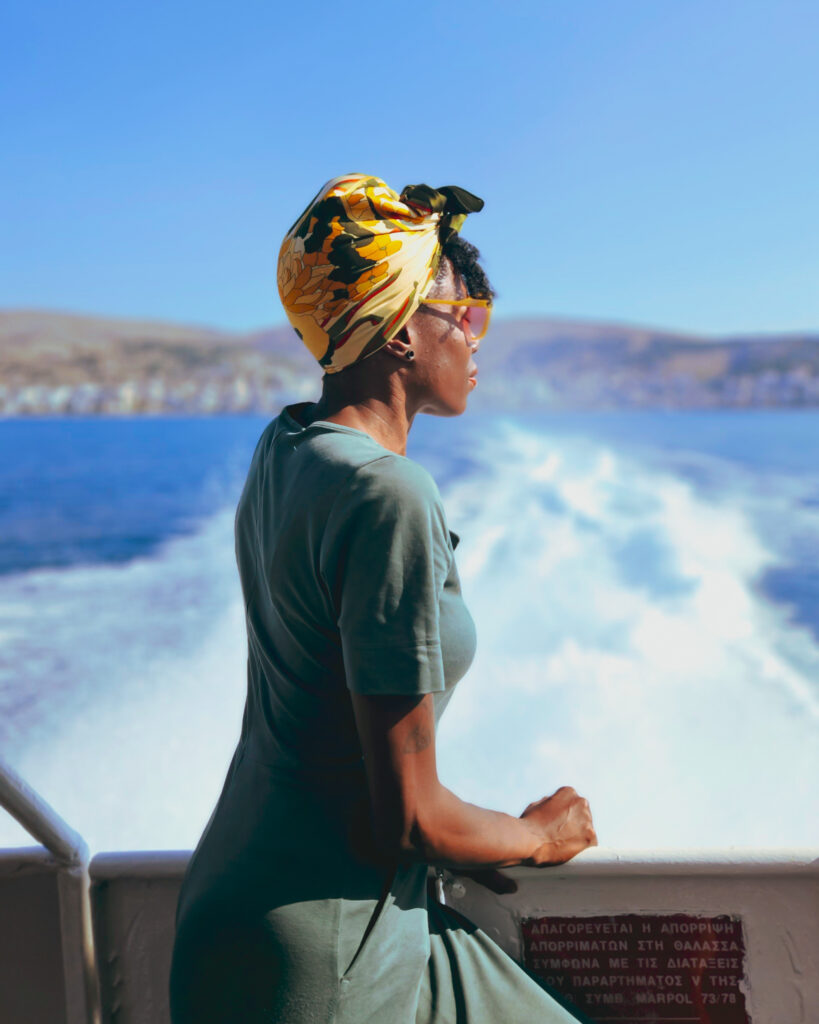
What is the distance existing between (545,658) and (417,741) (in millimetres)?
7746

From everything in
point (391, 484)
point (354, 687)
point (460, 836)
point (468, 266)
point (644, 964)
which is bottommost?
point (644, 964)

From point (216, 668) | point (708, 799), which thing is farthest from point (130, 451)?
point (708, 799)

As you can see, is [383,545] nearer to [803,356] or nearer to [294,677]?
[294,677]

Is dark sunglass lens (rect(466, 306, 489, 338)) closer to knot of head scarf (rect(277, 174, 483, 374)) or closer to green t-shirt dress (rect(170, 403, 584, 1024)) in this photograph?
knot of head scarf (rect(277, 174, 483, 374))

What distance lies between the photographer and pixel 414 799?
32.1 inches

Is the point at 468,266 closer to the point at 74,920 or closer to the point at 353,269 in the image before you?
the point at 353,269

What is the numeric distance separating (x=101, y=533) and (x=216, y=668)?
11691 millimetres

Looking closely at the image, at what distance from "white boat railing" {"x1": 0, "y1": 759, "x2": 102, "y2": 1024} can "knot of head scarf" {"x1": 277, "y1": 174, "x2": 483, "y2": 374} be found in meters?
0.75

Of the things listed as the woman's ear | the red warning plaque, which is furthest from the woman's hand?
the woman's ear

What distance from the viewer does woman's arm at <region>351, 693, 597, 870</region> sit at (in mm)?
790

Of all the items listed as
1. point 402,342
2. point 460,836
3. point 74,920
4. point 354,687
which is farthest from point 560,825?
point 74,920

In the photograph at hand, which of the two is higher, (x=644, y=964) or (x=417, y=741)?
(x=417, y=741)

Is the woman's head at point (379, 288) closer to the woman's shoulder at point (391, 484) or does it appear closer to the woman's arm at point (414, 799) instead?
the woman's shoulder at point (391, 484)

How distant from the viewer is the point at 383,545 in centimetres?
79
